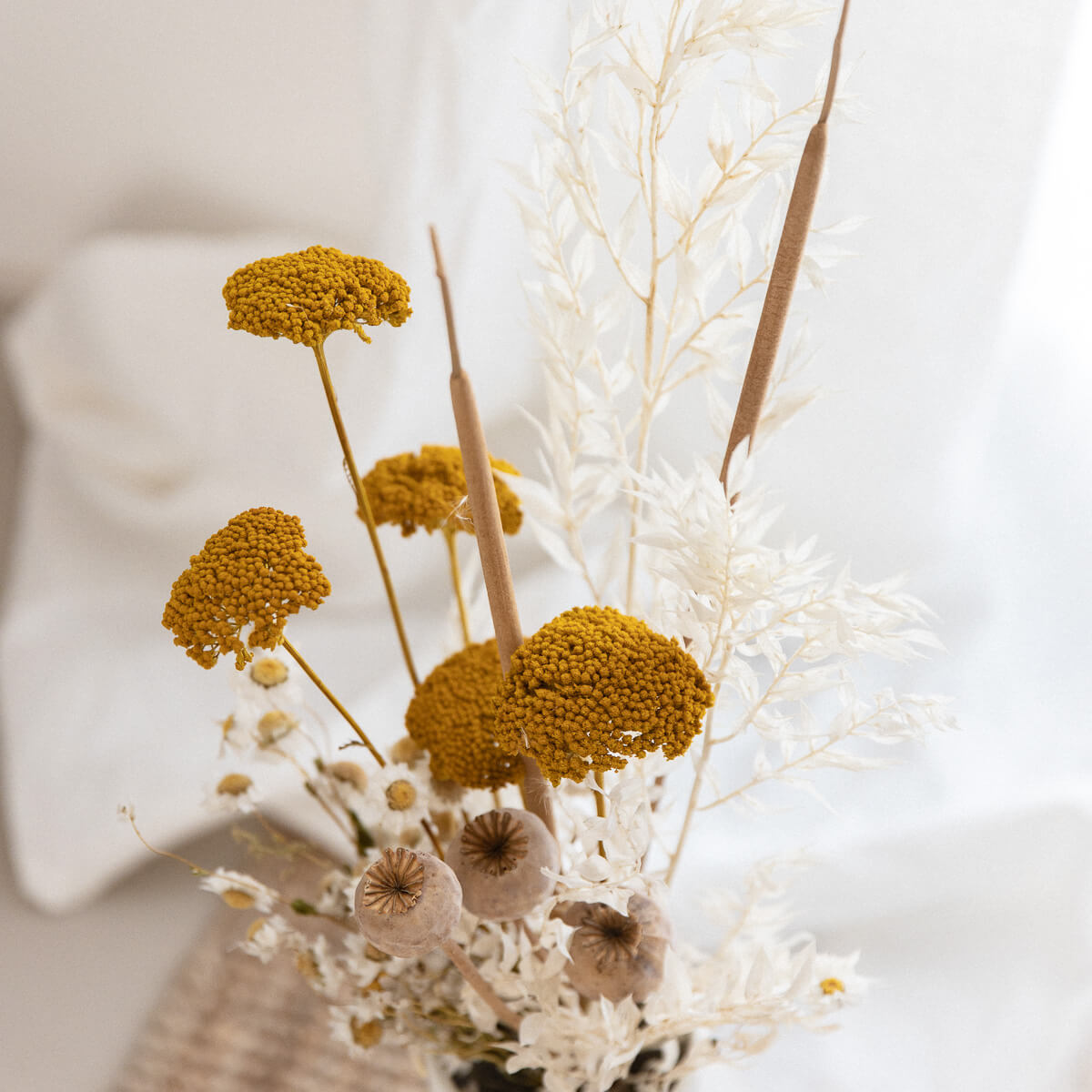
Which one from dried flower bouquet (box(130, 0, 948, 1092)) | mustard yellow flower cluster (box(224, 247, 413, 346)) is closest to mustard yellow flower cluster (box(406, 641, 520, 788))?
dried flower bouquet (box(130, 0, 948, 1092))

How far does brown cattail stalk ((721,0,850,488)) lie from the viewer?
0.25m

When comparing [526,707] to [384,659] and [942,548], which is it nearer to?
[942,548]

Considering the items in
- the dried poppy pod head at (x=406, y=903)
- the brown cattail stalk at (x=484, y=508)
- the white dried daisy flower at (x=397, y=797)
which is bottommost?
the dried poppy pod head at (x=406, y=903)

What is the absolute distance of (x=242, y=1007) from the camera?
0.76 metres

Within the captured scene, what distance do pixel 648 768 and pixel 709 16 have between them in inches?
8.7

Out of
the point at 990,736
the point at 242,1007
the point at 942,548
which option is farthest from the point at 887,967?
the point at 242,1007

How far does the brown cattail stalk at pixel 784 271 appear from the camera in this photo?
0.82ft

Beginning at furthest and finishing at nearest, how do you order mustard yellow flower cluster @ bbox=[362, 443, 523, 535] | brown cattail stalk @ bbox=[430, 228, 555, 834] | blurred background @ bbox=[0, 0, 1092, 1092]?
1. blurred background @ bbox=[0, 0, 1092, 1092]
2. mustard yellow flower cluster @ bbox=[362, 443, 523, 535]
3. brown cattail stalk @ bbox=[430, 228, 555, 834]

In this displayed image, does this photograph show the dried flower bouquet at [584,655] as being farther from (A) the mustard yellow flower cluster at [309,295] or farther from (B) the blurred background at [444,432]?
(B) the blurred background at [444,432]

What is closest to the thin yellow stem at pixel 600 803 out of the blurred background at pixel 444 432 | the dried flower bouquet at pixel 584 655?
the dried flower bouquet at pixel 584 655

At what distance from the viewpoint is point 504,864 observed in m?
0.31

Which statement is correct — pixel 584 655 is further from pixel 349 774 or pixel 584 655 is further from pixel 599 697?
pixel 349 774

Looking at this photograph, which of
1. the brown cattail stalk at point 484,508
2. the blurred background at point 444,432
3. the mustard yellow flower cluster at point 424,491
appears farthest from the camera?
the blurred background at point 444,432

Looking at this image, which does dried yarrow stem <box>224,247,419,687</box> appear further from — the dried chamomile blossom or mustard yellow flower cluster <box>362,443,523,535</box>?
the dried chamomile blossom
